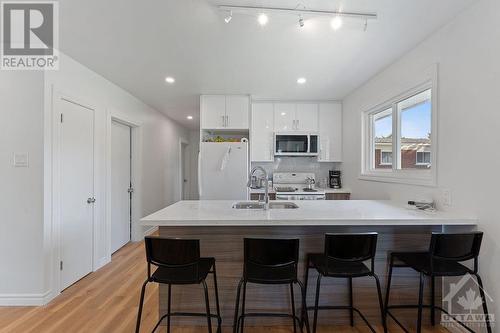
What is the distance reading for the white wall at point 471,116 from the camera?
5.29ft

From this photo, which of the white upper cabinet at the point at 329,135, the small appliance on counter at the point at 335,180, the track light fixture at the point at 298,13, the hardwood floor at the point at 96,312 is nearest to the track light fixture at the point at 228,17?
the track light fixture at the point at 298,13

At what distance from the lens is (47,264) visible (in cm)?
230

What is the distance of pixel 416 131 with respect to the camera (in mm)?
2518

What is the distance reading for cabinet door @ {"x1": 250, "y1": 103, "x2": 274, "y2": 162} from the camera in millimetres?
4199

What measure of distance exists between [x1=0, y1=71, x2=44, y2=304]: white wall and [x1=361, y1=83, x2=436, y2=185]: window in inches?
144

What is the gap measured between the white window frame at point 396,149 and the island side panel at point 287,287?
594 millimetres

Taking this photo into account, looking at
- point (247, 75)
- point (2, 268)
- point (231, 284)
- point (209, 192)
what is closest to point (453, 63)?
point (247, 75)

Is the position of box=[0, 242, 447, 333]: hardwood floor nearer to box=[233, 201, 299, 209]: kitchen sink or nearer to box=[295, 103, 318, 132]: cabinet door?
box=[233, 201, 299, 209]: kitchen sink

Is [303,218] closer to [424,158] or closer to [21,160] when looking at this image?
[424,158]

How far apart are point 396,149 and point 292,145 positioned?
1671mm

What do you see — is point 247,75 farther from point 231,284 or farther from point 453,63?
point 231,284

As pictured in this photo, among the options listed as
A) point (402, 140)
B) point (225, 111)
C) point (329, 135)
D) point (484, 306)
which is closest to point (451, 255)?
point (484, 306)

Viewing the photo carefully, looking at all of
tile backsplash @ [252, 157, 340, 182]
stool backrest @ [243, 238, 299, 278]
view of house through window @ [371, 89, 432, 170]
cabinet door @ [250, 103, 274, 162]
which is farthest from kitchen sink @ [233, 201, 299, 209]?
tile backsplash @ [252, 157, 340, 182]

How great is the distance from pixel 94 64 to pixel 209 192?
2.11m
